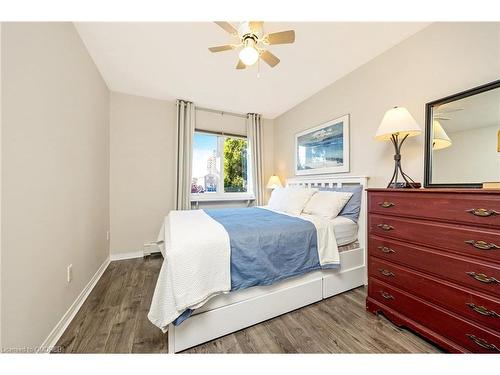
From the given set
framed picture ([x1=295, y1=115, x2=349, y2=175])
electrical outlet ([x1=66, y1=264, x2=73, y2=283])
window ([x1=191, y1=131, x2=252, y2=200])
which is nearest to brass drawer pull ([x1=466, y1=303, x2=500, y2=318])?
framed picture ([x1=295, y1=115, x2=349, y2=175])

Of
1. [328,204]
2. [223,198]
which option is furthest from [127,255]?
[328,204]

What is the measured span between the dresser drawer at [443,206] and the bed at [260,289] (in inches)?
21.6

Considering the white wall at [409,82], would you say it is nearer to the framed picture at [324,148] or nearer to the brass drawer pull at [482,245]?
the framed picture at [324,148]

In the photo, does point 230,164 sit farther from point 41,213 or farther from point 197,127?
point 41,213

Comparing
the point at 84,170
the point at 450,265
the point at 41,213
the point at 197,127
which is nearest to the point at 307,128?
the point at 197,127

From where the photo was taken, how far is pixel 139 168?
3.04 metres

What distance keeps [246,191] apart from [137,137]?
83.3 inches

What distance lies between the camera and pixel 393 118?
1.61 m

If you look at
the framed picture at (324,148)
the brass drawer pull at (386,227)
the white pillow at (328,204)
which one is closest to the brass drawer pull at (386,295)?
the brass drawer pull at (386,227)

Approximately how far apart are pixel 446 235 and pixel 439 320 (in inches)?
20.9

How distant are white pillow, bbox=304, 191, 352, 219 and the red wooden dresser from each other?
1.77ft

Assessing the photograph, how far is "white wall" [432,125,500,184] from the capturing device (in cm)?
131

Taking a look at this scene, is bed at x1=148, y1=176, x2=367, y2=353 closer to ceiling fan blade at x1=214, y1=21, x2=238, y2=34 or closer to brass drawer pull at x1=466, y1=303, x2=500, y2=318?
brass drawer pull at x1=466, y1=303, x2=500, y2=318

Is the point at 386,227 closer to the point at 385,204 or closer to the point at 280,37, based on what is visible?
the point at 385,204
